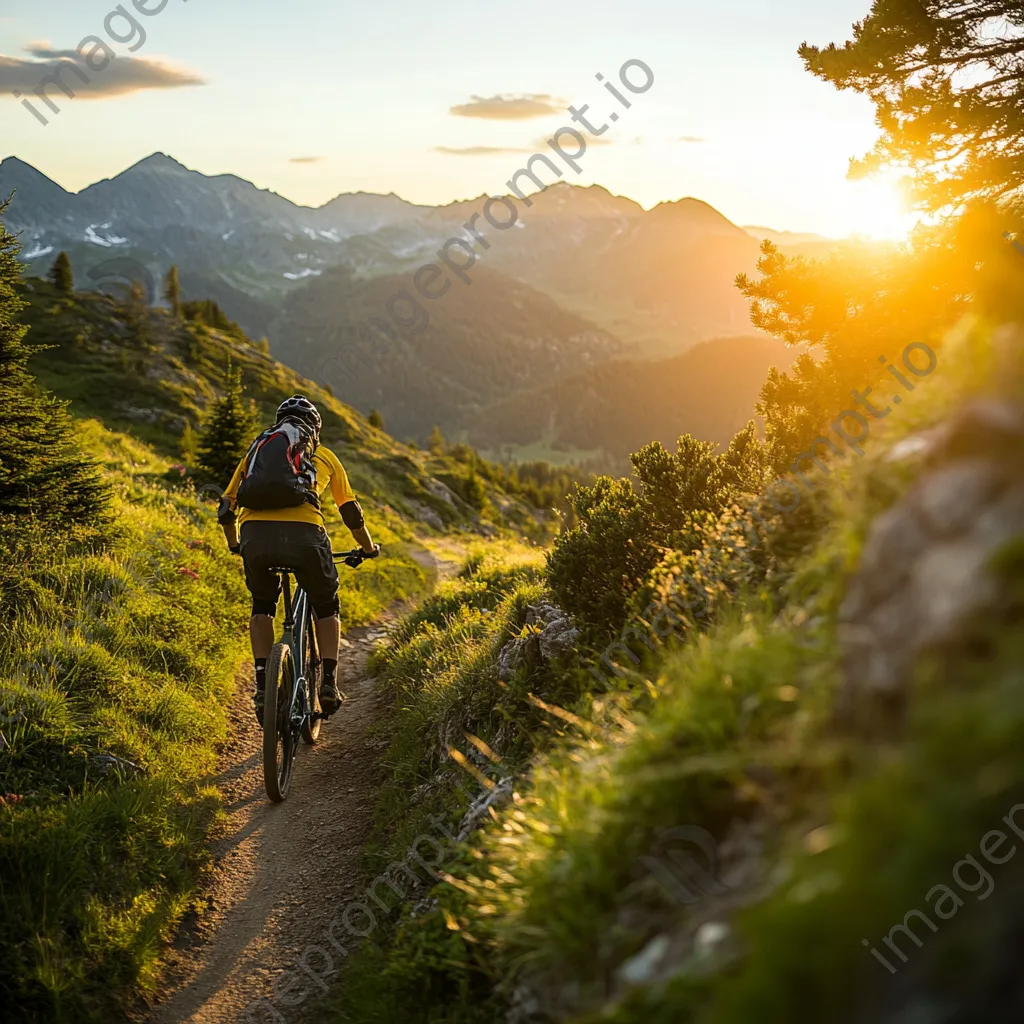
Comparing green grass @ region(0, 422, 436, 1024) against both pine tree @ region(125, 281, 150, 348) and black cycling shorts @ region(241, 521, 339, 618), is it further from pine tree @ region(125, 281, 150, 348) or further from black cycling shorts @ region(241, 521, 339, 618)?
pine tree @ region(125, 281, 150, 348)

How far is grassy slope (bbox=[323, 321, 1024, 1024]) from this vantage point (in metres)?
1.88

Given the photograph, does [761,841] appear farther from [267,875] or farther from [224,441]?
[224,441]

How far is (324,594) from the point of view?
720 cm

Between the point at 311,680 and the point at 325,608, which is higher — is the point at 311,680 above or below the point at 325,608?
below

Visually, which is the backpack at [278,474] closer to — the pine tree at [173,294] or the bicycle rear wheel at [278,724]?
the bicycle rear wheel at [278,724]

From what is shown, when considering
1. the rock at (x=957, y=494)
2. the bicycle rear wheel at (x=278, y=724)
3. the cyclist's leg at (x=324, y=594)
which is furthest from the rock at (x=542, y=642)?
the rock at (x=957, y=494)

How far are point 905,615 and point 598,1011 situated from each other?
1.84 m

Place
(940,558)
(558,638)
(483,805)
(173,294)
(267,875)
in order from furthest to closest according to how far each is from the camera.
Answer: (173,294) → (558,638) → (267,875) → (483,805) → (940,558)

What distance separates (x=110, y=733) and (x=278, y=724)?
140 cm

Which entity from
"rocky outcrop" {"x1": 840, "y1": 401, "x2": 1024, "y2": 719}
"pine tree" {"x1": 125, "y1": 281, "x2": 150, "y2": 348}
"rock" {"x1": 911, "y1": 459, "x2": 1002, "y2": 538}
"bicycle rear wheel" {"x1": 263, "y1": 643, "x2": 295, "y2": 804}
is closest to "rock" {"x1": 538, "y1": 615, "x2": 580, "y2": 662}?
"bicycle rear wheel" {"x1": 263, "y1": 643, "x2": 295, "y2": 804}

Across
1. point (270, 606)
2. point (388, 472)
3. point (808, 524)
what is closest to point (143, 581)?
point (270, 606)

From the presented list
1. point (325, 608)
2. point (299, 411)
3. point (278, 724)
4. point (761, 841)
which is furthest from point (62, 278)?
point (761, 841)

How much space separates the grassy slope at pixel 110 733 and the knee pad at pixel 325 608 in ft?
5.79

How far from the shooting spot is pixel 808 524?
186 inches
